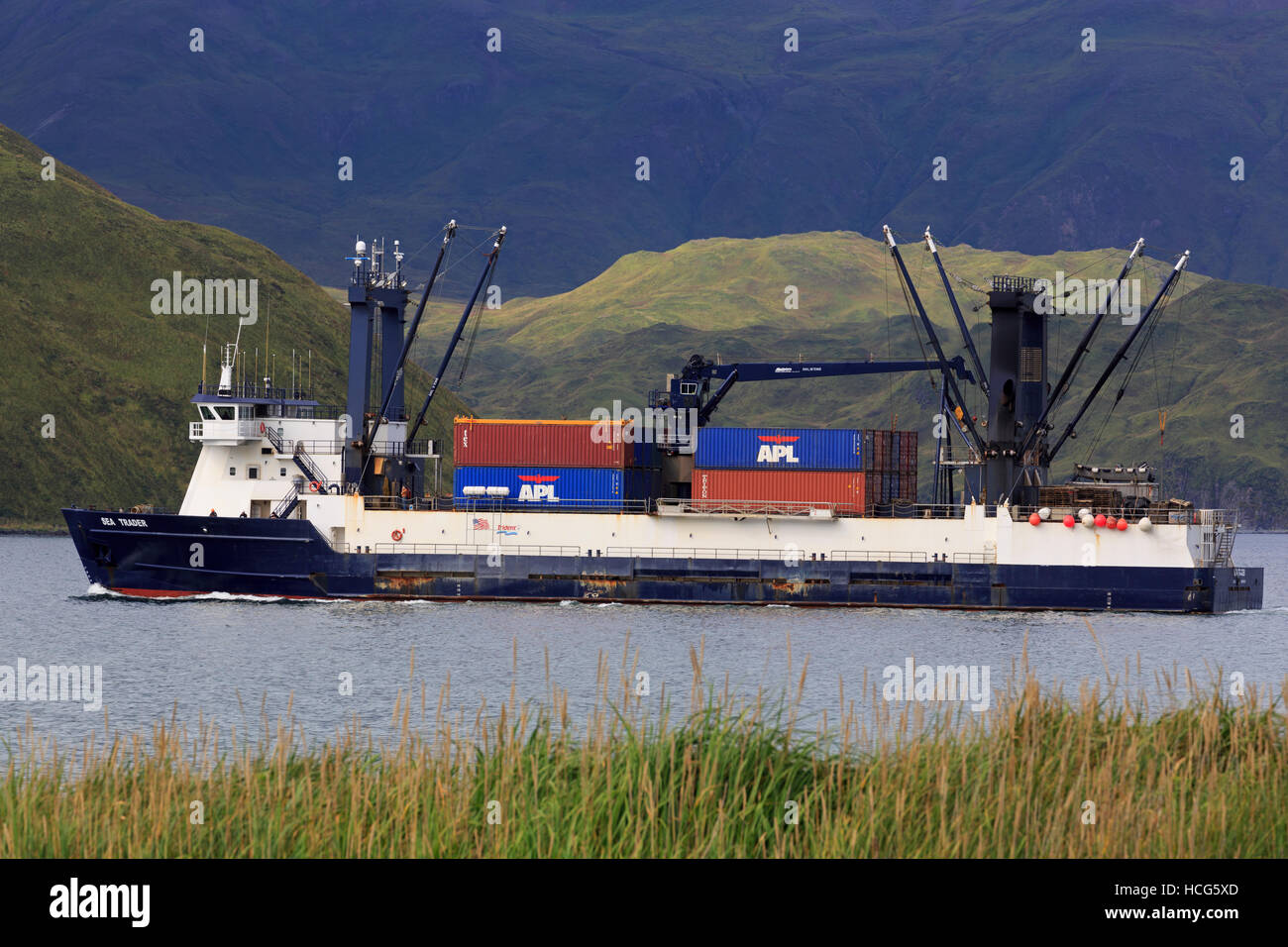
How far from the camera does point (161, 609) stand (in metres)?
61.6

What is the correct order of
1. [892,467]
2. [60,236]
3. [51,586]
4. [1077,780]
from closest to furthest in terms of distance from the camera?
[1077,780] → [892,467] → [51,586] → [60,236]

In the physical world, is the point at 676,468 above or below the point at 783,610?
above

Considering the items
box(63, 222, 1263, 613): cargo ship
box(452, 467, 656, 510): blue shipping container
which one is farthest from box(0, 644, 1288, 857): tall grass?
box(452, 467, 656, 510): blue shipping container

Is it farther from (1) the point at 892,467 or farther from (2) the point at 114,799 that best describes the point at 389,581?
(2) the point at 114,799

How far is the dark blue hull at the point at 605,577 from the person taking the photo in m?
63.7

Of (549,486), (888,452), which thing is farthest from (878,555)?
(549,486)

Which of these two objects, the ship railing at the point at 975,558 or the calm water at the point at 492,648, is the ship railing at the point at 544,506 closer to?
the calm water at the point at 492,648

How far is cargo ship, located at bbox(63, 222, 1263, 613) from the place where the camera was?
210ft

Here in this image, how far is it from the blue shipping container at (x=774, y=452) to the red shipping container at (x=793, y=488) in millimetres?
248

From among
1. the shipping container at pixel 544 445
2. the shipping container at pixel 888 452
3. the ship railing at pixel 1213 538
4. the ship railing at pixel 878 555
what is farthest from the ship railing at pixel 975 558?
the shipping container at pixel 544 445
